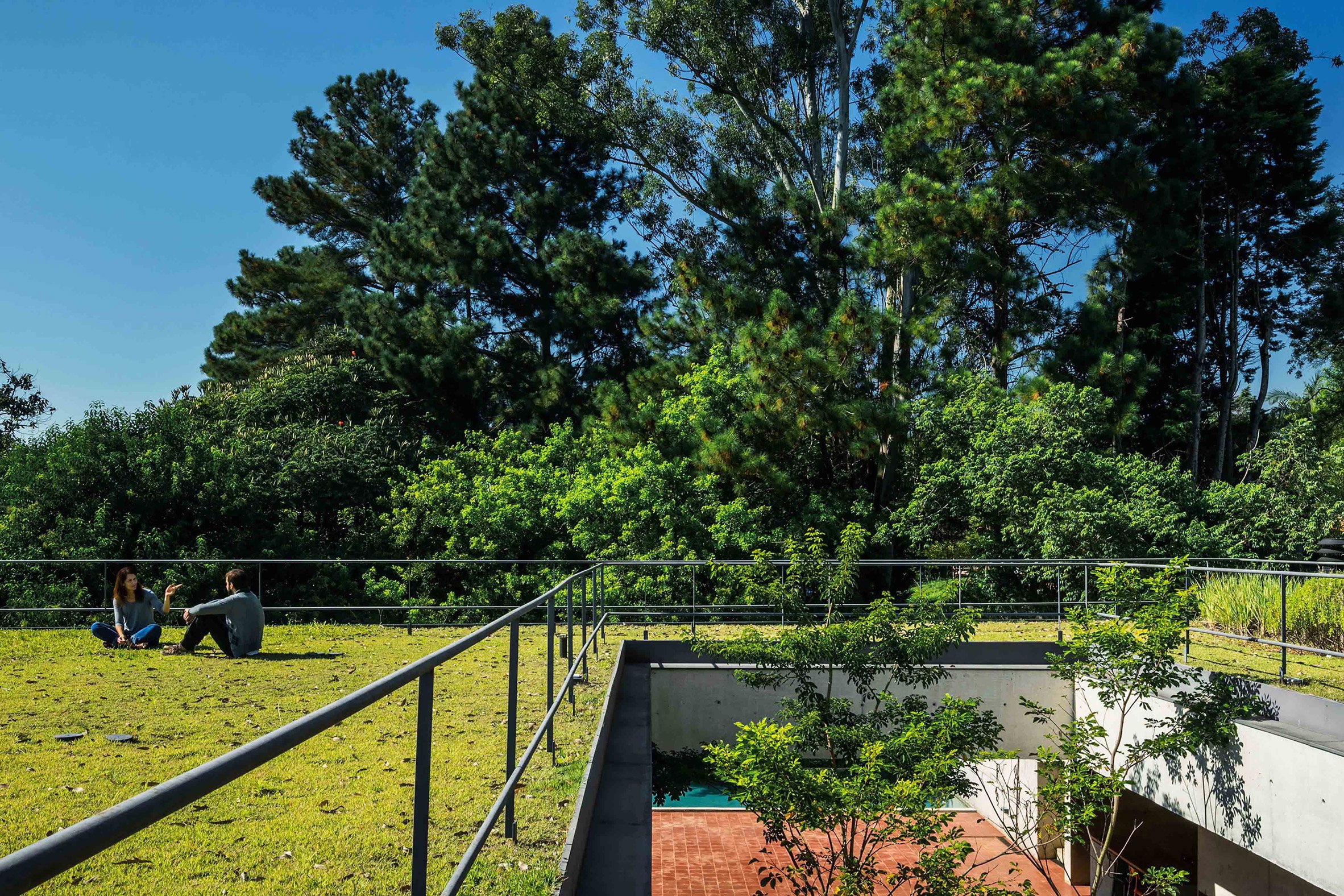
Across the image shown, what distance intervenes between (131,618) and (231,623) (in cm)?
208

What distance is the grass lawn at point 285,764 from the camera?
14.3 feet

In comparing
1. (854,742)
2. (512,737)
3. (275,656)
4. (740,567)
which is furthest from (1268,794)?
(275,656)

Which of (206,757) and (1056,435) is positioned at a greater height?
(1056,435)

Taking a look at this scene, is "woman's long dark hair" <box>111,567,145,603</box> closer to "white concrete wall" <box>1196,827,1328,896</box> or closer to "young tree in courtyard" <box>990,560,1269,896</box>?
"young tree in courtyard" <box>990,560,1269,896</box>

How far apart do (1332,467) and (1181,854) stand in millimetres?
12032

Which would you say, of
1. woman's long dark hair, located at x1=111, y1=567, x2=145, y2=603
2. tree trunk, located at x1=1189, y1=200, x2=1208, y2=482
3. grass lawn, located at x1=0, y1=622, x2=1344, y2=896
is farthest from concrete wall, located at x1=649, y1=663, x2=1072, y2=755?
tree trunk, located at x1=1189, y1=200, x2=1208, y2=482

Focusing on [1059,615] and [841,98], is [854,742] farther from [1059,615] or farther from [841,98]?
[841,98]

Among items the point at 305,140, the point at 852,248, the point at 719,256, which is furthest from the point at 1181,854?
the point at 305,140

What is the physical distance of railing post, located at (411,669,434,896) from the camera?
2250mm

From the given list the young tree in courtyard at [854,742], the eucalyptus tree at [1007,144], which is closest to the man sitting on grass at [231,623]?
the young tree in courtyard at [854,742]

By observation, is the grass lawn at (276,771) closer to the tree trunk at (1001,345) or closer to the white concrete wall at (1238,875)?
the white concrete wall at (1238,875)

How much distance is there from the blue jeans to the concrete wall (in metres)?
6.49

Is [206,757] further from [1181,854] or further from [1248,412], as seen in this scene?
[1248,412]

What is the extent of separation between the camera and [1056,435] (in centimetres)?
2062
